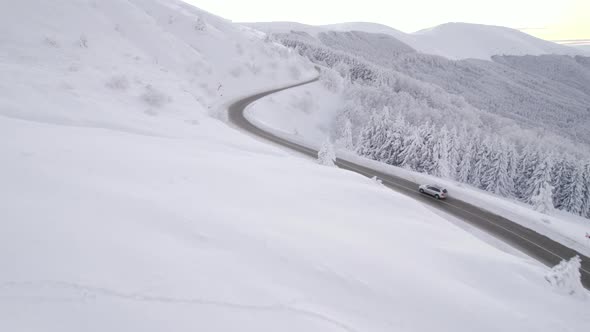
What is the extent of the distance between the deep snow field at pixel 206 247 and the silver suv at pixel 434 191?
10.6m

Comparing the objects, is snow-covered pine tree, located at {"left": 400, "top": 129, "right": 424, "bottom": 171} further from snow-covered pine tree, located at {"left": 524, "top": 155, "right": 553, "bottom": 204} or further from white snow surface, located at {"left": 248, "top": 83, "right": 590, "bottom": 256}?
snow-covered pine tree, located at {"left": 524, "top": 155, "right": 553, "bottom": 204}

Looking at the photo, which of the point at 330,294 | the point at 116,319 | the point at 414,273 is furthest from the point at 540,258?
the point at 116,319

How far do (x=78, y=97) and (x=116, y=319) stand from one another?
→ 16926 mm

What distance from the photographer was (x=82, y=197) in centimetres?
674

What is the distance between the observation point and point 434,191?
79.1ft

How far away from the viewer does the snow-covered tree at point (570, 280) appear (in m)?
9.84

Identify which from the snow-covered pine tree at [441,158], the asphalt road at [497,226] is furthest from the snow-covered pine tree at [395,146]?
the asphalt road at [497,226]

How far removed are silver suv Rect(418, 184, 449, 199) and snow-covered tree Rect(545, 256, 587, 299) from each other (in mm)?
13875

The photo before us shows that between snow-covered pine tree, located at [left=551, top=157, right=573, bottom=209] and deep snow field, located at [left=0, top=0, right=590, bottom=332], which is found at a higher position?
deep snow field, located at [left=0, top=0, right=590, bottom=332]

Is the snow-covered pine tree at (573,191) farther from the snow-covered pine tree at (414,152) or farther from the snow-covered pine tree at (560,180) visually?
the snow-covered pine tree at (414,152)

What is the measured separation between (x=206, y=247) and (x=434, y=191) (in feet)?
72.7

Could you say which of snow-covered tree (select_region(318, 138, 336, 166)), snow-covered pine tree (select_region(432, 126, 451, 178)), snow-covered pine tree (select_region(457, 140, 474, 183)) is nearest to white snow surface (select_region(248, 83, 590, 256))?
snow-covered pine tree (select_region(432, 126, 451, 178))

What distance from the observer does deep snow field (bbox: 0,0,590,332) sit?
452 cm

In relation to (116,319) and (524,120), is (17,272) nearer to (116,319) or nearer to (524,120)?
(116,319)
